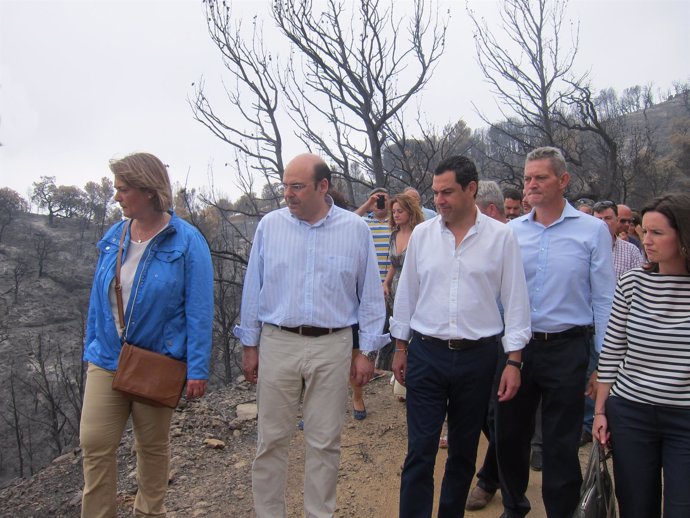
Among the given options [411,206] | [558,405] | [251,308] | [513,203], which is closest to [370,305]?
[251,308]

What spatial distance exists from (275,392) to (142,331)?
2.49ft

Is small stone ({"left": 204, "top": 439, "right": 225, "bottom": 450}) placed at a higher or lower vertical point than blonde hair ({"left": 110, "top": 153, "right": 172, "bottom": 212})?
lower

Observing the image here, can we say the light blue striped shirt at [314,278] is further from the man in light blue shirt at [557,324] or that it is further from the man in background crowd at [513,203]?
the man in background crowd at [513,203]

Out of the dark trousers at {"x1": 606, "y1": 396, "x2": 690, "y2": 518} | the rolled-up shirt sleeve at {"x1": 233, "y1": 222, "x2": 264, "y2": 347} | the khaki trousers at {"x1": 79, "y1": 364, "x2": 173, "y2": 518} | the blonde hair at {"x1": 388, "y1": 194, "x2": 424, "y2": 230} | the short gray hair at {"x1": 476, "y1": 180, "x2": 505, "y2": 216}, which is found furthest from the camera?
the blonde hair at {"x1": 388, "y1": 194, "x2": 424, "y2": 230}

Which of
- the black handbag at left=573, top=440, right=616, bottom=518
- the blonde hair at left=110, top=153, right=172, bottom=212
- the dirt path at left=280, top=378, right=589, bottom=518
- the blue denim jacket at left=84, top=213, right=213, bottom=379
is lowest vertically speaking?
the dirt path at left=280, top=378, right=589, bottom=518

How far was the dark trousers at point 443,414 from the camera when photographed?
2.59 meters

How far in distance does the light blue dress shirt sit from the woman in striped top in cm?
42

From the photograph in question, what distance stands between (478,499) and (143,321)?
2.43 m

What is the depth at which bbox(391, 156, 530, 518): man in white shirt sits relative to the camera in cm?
260

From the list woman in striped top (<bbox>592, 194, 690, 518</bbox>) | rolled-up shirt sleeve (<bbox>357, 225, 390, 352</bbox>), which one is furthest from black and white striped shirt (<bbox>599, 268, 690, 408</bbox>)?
rolled-up shirt sleeve (<bbox>357, 225, 390, 352</bbox>)

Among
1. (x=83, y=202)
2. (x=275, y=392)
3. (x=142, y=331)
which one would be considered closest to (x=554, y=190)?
(x=275, y=392)

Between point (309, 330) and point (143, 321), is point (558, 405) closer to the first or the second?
point (309, 330)

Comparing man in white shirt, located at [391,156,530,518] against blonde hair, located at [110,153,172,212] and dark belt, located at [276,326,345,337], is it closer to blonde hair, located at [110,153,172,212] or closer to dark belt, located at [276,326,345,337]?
dark belt, located at [276,326,345,337]

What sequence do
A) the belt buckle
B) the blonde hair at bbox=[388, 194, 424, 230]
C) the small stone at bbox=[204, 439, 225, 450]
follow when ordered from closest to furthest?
the belt buckle < the small stone at bbox=[204, 439, 225, 450] < the blonde hair at bbox=[388, 194, 424, 230]
